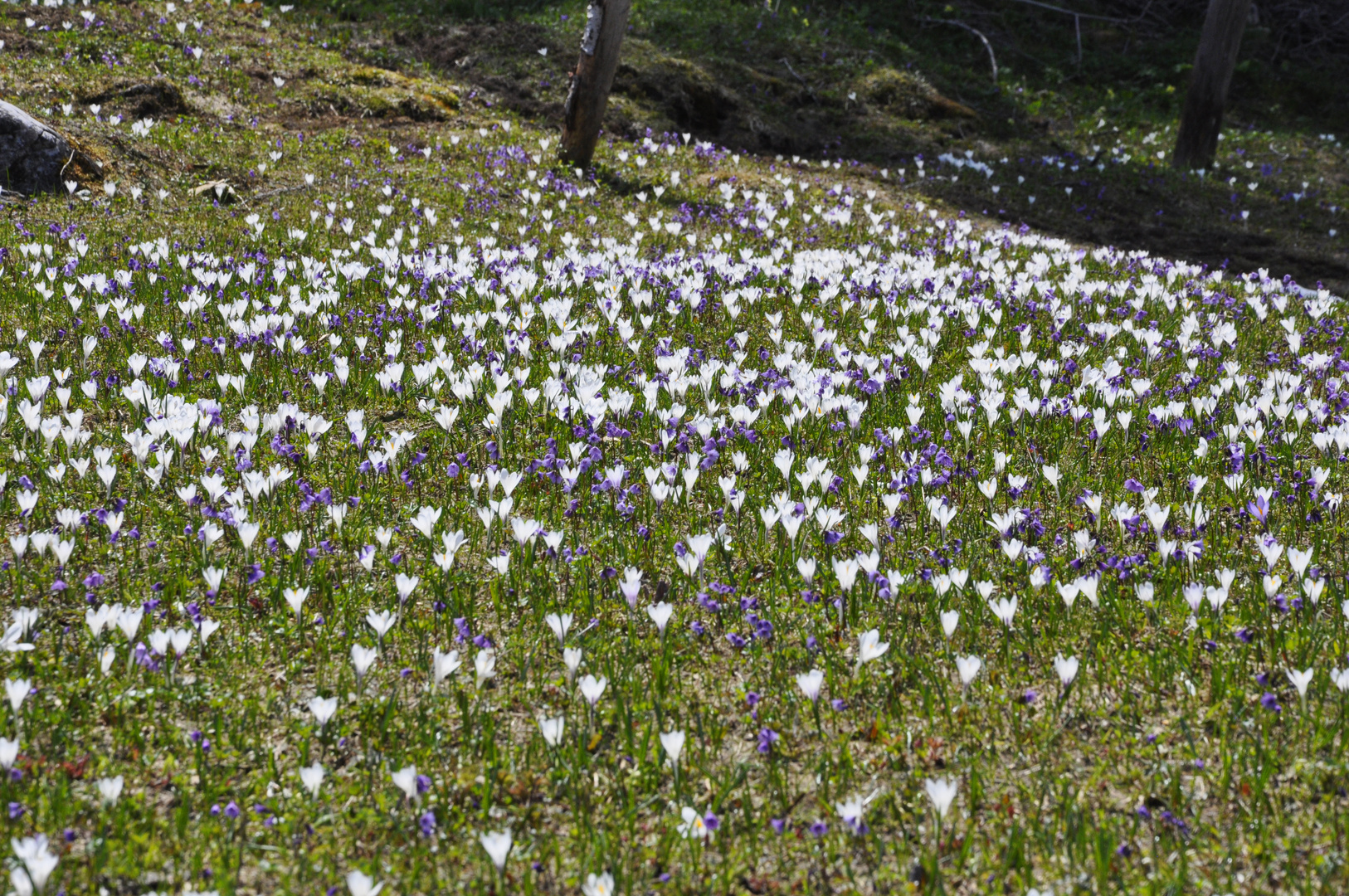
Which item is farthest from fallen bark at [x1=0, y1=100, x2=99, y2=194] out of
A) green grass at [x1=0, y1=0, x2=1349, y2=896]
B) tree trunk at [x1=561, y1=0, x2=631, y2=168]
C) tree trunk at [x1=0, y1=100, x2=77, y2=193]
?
tree trunk at [x1=561, y1=0, x2=631, y2=168]

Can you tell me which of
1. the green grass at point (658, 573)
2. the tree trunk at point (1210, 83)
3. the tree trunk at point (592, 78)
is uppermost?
the tree trunk at point (1210, 83)

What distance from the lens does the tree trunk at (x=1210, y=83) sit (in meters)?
18.6

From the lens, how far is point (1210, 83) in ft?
62.1

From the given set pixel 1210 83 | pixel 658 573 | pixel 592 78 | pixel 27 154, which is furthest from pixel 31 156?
pixel 1210 83

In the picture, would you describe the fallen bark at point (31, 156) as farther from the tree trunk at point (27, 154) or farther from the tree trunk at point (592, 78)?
the tree trunk at point (592, 78)

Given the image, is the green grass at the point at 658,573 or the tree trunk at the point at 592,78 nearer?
the green grass at the point at 658,573

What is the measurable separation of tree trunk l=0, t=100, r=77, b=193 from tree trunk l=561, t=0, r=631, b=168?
6.72 meters

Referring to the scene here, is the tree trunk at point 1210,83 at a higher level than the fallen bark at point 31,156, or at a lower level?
higher

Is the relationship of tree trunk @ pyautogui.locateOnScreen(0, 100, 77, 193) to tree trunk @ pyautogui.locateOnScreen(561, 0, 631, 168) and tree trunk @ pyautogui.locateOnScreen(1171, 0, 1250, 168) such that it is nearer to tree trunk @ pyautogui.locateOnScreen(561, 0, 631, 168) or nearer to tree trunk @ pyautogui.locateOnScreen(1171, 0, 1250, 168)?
tree trunk @ pyautogui.locateOnScreen(561, 0, 631, 168)

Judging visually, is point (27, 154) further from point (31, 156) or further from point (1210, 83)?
point (1210, 83)

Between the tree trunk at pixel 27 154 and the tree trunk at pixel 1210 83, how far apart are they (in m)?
19.8

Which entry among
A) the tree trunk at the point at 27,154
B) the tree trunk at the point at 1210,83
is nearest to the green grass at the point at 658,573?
the tree trunk at the point at 27,154

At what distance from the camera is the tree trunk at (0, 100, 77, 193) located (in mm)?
10047

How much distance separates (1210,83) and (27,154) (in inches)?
818
